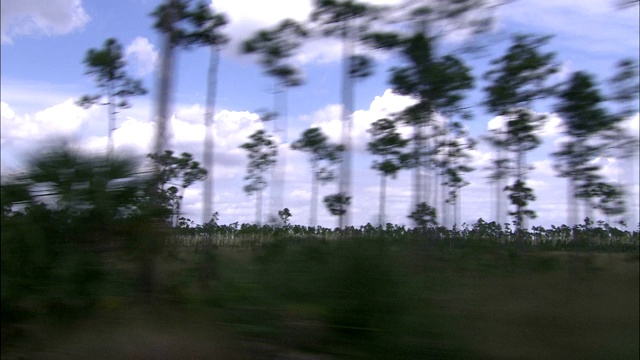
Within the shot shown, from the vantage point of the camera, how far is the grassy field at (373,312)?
213 inches

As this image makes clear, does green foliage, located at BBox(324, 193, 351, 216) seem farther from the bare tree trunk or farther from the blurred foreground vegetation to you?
the blurred foreground vegetation

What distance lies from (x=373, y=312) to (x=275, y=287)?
4.06 feet

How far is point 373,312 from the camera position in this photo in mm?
5703

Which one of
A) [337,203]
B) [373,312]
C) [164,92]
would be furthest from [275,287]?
[337,203]

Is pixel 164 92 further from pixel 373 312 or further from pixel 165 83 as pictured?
pixel 373 312

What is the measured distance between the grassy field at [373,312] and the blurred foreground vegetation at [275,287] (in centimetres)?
2

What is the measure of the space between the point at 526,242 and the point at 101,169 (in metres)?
6.97

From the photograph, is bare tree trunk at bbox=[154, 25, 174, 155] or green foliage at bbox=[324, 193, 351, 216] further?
green foliage at bbox=[324, 193, 351, 216]

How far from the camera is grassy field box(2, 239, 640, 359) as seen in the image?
541cm

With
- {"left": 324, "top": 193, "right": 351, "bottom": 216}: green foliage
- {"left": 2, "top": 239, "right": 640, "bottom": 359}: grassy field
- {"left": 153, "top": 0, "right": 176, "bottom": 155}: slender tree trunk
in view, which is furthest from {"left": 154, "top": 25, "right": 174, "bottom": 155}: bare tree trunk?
{"left": 324, "top": 193, "right": 351, "bottom": 216}: green foliage

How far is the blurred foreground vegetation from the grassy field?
17mm

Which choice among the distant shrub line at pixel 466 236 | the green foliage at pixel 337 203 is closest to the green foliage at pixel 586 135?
the distant shrub line at pixel 466 236

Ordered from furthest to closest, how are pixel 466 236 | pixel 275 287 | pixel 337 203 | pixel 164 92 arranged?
pixel 337 203
pixel 164 92
pixel 466 236
pixel 275 287

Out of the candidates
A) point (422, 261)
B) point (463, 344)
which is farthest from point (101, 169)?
point (463, 344)
